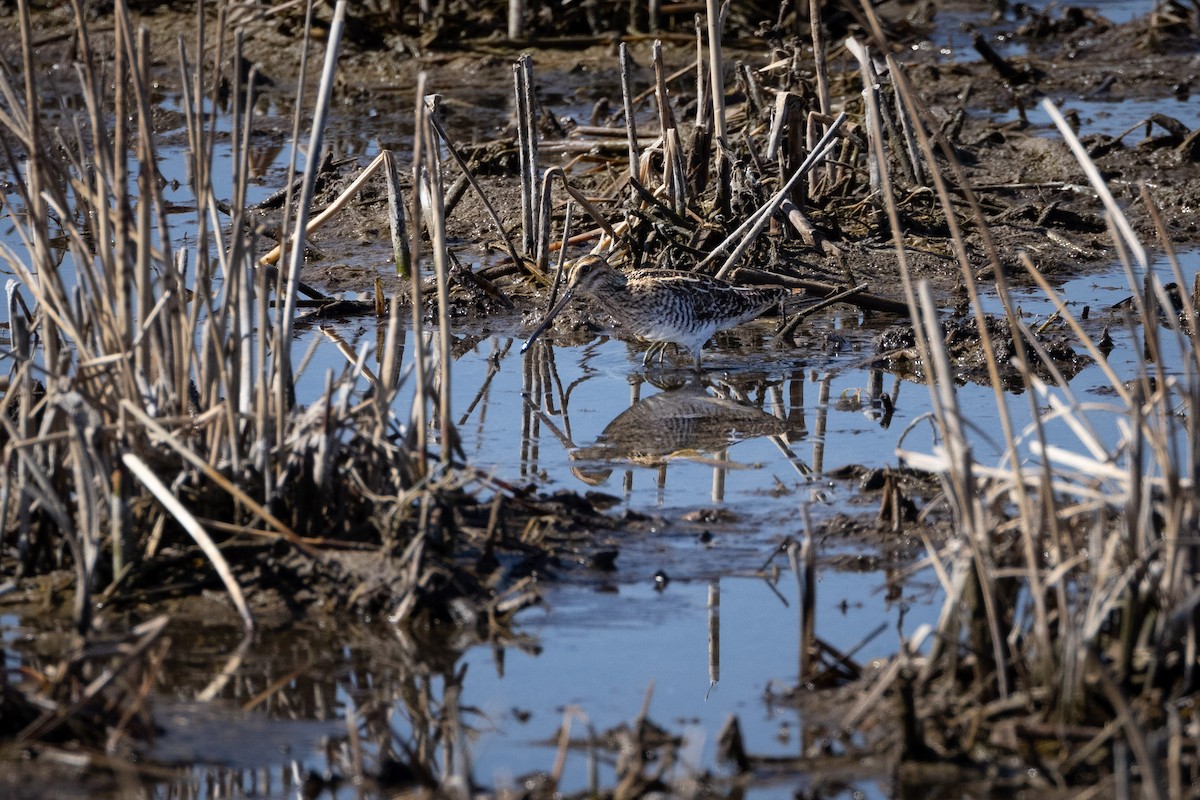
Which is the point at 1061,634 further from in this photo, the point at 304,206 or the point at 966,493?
the point at 304,206

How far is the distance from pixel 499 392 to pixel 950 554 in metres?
3.58

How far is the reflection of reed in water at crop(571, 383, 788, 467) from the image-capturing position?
6.19 m

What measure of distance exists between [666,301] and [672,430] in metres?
0.90

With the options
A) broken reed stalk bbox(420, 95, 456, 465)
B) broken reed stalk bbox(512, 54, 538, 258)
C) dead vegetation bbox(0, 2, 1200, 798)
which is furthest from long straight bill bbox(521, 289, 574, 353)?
broken reed stalk bbox(420, 95, 456, 465)

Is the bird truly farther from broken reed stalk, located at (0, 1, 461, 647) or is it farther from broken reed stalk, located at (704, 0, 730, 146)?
broken reed stalk, located at (0, 1, 461, 647)

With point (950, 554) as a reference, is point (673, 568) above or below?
below

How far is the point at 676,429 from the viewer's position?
257 inches

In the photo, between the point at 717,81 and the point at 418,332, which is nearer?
the point at 418,332

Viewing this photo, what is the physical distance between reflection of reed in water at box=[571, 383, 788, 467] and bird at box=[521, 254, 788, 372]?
35 cm

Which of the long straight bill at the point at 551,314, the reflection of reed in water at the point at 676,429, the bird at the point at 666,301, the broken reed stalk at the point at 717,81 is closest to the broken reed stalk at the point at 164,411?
the reflection of reed in water at the point at 676,429

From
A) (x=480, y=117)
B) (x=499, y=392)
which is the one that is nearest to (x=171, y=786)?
(x=499, y=392)

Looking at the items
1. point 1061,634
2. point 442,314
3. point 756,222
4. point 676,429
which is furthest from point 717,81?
point 1061,634

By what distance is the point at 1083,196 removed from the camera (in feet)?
32.0

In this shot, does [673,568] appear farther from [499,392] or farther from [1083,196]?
[1083,196]
